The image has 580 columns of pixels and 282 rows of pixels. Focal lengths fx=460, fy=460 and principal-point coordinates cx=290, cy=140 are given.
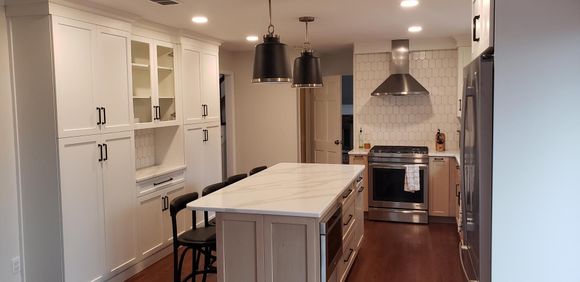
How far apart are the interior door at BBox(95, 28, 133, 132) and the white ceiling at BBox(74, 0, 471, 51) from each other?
28 cm

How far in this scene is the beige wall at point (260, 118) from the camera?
7047 mm

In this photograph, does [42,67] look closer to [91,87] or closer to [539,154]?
[91,87]

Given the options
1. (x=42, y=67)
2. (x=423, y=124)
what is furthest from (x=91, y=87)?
(x=423, y=124)

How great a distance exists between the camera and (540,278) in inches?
83.7

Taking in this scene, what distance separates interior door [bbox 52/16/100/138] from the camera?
3365 millimetres

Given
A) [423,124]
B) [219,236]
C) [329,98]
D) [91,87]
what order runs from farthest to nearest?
[329,98]
[423,124]
[91,87]
[219,236]

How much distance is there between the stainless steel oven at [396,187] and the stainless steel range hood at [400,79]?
77 centimetres

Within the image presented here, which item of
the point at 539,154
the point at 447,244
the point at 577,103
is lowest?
the point at 447,244

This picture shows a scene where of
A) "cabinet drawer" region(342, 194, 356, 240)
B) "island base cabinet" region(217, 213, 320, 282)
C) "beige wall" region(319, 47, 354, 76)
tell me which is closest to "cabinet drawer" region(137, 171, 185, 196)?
"island base cabinet" region(217, 213, 320, 282)

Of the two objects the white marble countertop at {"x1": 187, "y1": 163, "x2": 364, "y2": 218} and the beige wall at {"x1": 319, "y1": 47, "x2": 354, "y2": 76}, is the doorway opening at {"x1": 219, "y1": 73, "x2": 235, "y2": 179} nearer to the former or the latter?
the beige wall at {"x1": 319, "y1": 47, "x2": 354, "y2": 76}

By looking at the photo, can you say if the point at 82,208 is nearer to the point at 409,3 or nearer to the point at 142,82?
the point at 142,82

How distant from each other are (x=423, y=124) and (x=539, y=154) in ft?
14.4

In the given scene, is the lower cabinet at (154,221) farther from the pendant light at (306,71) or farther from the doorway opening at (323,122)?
the doorway opening at (323,122)

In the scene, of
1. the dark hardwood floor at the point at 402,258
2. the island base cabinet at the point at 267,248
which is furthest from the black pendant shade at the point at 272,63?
the dark hardwood floor at the point at 402,258
